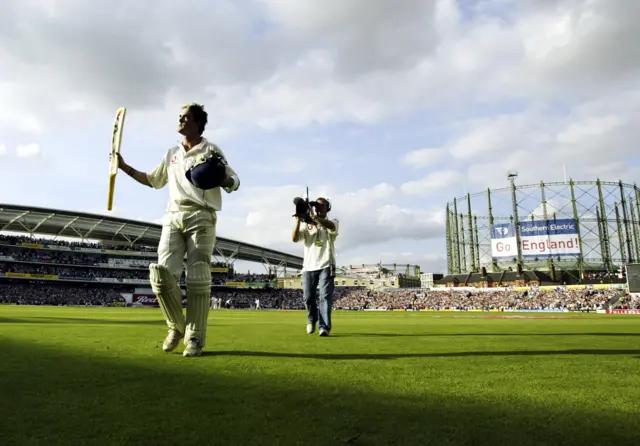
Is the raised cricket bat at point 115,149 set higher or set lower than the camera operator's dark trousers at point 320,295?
higher

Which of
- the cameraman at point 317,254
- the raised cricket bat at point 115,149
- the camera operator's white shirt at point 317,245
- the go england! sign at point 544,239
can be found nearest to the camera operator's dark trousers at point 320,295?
the cameraman at point 317,254

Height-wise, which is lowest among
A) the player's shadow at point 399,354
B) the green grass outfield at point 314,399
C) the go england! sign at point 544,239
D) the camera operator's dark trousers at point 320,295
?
the player's shadow at point 399,354

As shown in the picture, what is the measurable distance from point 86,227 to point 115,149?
75654 mm

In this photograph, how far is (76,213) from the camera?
67188mm

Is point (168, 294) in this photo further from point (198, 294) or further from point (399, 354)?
point (399, 354)

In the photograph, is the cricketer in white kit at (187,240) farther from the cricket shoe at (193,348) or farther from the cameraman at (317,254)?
the cameraman at (317,254)

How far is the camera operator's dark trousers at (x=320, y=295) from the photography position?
279 inches

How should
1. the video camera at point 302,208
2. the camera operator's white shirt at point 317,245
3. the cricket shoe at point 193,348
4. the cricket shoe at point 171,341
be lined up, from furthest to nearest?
the camera operator's white shirt at point 317,245
the video camera at point 302,208
the cricket shoe at point 171,341
the cricket shoe at point 193,348

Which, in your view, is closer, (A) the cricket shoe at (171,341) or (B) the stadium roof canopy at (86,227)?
(A) the cricket shoe at (171,341)

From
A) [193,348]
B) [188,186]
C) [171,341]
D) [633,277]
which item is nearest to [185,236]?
[188,186]

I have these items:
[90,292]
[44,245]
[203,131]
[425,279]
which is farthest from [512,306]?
[425,279]

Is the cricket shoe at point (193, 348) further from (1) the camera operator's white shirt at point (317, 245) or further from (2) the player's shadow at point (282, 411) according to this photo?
(1) the camera operator's white shirt at point (317, 245)

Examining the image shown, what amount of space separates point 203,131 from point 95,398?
3.50 metres

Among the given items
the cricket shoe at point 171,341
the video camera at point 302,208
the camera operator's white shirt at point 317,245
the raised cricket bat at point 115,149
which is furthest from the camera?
the camera operator's white shirt at point 317,245
